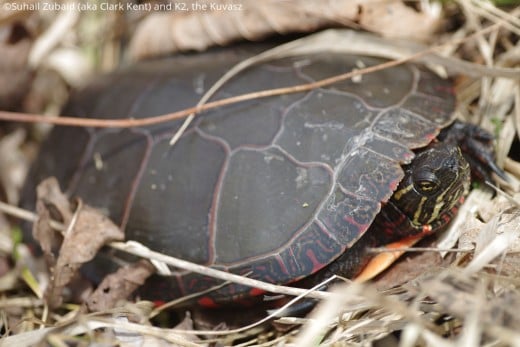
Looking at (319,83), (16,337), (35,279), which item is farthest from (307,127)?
(35,279)

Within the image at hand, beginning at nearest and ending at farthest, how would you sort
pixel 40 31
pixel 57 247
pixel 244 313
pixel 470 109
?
1. pixel 244 313
2. pixel 57 247
3. pixel 470 109
4. pixel 40 31

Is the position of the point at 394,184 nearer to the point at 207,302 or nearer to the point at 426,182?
the point at 426,182

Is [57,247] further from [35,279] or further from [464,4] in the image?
[464,4]

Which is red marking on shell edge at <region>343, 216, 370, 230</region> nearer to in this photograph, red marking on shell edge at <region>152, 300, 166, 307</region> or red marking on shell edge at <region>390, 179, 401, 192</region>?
red marking on shell edge at <region>390, 179, 401, 192</region>

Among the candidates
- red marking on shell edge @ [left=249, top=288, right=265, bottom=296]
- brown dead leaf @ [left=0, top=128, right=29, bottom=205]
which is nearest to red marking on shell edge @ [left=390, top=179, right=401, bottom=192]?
red marking on shell edge @ [left=249, top=288, right=265, bottom=296]

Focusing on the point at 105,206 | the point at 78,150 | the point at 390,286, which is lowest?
the point at 390,286
